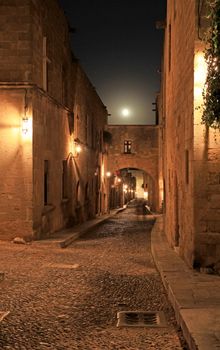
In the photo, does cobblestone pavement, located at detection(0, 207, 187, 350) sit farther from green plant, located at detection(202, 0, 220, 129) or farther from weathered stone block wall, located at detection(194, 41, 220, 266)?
green plant, located at detection(202, 0, 220, 129)

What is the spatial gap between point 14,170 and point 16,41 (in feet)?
11.4

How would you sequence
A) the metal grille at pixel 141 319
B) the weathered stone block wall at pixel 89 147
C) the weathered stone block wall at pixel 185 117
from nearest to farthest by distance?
the metal grille at pixel 141 319
the weathered stone block wall at pixel 185 117
the weathered stone block wall at pixel 89 147

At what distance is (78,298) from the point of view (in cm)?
716

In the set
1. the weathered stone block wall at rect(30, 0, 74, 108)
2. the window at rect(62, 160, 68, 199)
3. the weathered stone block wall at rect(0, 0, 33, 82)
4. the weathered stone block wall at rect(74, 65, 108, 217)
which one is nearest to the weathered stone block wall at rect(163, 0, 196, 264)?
the weathered stone block wall at rect(0, 0, 33, 82)

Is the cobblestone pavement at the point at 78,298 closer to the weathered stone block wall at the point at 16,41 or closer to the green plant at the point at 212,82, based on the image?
the green plant at the point at 212,82

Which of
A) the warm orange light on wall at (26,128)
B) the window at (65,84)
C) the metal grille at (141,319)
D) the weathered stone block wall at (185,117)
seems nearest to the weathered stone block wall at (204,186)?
the weathered stone block wall at (185,117)

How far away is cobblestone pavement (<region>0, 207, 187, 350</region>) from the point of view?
5305mm

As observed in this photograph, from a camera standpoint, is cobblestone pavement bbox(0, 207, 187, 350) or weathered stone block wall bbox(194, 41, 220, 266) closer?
cobblestone pavement bbox(0, 207, 187, 350)

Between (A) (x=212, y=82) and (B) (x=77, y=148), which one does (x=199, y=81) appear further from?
(B) (x=77, y=148)

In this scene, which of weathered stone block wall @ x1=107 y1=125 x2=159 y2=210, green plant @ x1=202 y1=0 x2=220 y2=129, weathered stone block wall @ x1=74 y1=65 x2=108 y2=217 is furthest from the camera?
weathered stone block wall @ x1=107 y1=125 x2=159 y2=210

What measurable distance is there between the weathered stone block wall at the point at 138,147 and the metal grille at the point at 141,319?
31971 millimetres

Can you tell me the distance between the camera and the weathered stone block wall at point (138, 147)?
126 ft

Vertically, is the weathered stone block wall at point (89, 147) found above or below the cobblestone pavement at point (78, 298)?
above

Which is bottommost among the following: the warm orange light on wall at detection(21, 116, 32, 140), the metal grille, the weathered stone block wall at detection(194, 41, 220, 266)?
the metal grille
